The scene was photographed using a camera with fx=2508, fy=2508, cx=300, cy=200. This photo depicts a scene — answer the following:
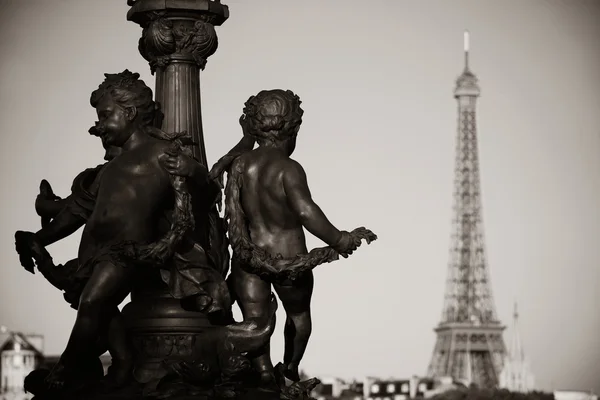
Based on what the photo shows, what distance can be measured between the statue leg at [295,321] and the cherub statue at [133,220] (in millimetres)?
460

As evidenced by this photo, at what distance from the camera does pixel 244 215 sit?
17.5m

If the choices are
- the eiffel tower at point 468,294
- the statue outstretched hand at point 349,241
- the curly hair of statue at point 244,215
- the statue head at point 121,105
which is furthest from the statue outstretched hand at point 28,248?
the eiffel tower at point 468,294

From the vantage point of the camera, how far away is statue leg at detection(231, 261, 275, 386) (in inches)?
693

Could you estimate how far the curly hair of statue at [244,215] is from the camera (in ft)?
57.1

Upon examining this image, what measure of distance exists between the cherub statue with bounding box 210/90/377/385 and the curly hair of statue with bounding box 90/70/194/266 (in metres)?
0.31

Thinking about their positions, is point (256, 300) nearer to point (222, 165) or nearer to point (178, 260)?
point (178, 260)

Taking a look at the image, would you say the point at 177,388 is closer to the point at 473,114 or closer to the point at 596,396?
the point at 596,396

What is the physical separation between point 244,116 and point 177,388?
202 cm

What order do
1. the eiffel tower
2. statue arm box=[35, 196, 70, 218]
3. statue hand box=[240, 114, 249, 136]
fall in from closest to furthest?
statue hand box=[240, 114, 249, 136], statue arm box=[35, 196, 70, 218], the eiffel tower

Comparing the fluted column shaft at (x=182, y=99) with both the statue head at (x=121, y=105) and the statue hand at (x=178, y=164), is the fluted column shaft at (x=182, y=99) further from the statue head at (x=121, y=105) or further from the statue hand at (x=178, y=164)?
the statue hand at (x=178, y=164)

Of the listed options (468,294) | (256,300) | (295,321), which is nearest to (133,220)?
(256,300)

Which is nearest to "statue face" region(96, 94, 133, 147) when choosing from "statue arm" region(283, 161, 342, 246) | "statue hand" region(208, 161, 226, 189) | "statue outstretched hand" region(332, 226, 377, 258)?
"statue hand" region(208, 161, 226, 189)

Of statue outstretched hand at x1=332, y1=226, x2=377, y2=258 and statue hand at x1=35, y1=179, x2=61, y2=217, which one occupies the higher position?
statue hand at x1=35, y1=179, x2=61, y2=217

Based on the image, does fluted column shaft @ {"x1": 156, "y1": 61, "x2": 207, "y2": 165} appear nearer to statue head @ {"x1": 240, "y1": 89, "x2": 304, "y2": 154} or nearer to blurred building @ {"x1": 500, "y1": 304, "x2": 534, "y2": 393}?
statue head @ {"x1": 240, "y1": 89, "x2": 304, "y2": 154}
